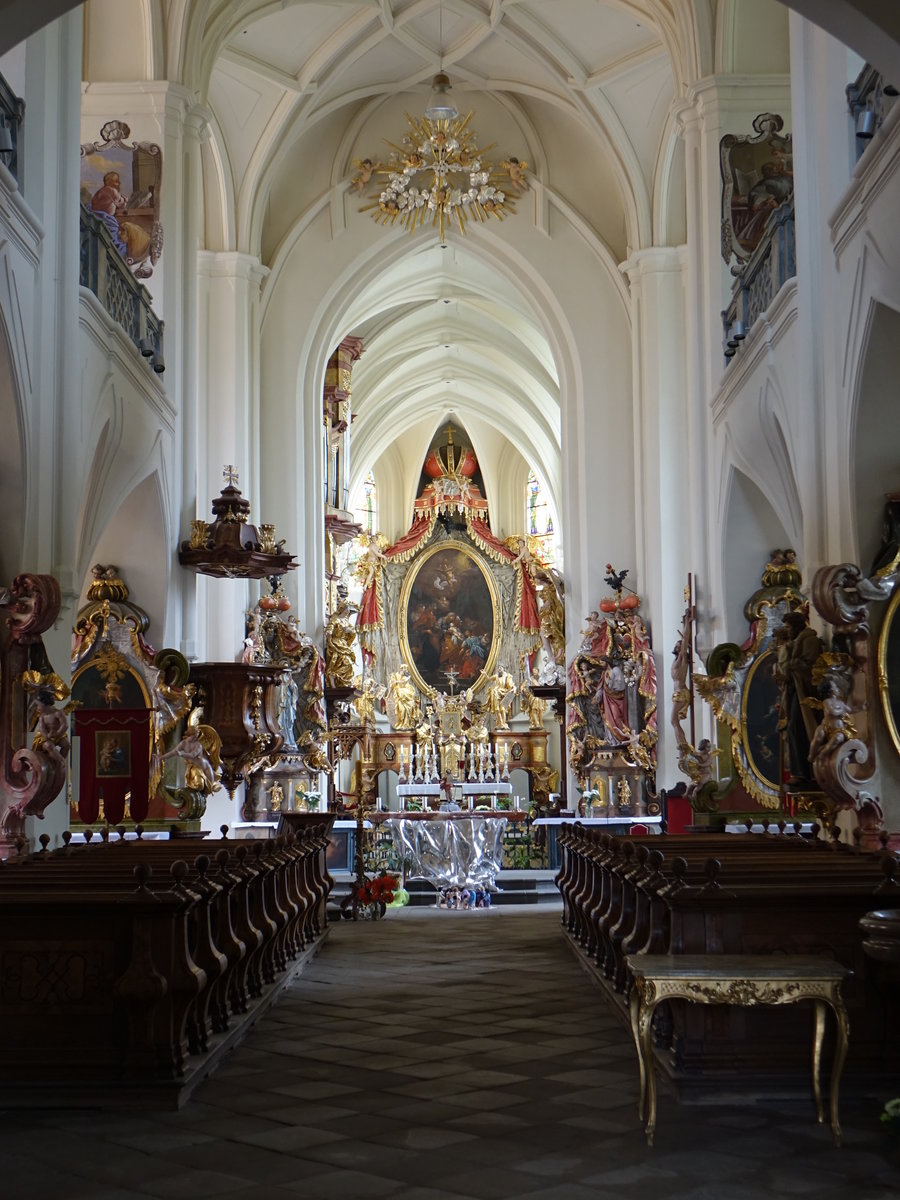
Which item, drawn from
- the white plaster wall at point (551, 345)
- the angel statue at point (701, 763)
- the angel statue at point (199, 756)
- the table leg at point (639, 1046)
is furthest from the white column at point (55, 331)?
the white plaster wall at point (551, 345)

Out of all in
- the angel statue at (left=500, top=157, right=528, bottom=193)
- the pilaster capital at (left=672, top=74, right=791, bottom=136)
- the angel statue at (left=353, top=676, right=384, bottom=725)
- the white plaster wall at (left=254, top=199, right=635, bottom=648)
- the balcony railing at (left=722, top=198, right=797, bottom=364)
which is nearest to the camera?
the balcony railing at (left=722, top=198, right=797, bottom=364)

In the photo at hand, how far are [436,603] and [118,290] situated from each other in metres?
20.5

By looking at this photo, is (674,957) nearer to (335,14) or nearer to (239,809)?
(239,809)

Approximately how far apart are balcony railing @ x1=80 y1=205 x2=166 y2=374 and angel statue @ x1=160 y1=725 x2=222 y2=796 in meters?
3.66

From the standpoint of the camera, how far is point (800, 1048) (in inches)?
221

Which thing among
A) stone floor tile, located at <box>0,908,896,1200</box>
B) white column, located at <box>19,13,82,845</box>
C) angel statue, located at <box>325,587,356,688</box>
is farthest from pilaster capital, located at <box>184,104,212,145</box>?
stone floor tile, located at <box>0,908,896,1200</box>

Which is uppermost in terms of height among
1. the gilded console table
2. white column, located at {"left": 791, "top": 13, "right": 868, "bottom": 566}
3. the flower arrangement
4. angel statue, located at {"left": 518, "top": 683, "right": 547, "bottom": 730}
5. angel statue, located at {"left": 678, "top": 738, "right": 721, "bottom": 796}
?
white column, located at {"left": 791, "top": 13, "right": 868, "bottom": 566}

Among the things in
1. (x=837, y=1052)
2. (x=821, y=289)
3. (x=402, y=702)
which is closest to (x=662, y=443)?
(x=821, y=289)

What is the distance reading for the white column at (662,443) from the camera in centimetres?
1938

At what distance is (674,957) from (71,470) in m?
6.60

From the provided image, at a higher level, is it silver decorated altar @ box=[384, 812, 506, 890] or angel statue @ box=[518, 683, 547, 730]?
angel statue @ box=[518, 683, 547, 730]

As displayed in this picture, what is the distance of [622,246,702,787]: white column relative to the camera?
19375 millimetres

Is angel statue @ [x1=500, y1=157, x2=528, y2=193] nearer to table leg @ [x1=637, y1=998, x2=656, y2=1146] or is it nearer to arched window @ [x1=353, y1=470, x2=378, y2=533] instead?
arched window @ [x1=353, y1=470, x2=378, y2=533]

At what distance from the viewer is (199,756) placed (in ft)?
42.8
